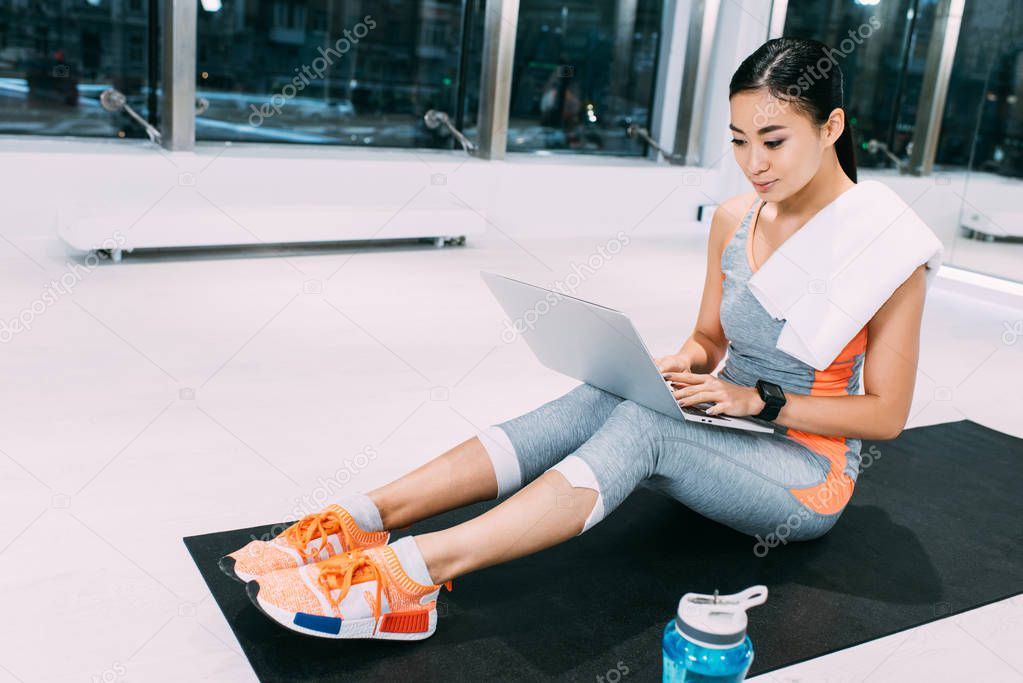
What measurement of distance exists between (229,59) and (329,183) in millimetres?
812

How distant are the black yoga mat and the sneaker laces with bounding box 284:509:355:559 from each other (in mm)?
143

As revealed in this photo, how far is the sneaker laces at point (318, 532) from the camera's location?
148 cm

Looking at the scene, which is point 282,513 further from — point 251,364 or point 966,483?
point 966,483

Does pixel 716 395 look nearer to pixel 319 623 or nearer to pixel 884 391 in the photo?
pixel 884 391

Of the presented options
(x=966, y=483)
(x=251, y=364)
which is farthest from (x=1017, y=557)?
(x=251, y=364)

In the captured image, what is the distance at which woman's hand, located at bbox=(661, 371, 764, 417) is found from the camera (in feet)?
5.30

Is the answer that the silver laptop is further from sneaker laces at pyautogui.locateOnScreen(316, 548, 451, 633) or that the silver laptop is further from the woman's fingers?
sneaker laces at pyautogui.locateOnScreen(316, 548, 451, 633)

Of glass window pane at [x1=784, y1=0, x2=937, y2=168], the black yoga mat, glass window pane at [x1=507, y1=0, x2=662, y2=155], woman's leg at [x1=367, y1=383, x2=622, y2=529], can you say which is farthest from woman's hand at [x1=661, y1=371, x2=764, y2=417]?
glass window pane at [x1=784, y1=0, x2=937, y2=168]

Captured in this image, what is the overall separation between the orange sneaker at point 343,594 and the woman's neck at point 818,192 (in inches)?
36.4

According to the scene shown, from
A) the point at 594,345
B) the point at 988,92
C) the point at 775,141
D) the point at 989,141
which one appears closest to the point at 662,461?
the point at 594,345

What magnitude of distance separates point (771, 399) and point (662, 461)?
23cm

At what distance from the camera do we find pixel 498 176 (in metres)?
5.46

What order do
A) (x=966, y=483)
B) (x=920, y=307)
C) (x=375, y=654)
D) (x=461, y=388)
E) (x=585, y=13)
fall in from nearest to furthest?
1. (x=375, y=654)
2. (x=920, y=307)
3. (x=966, y=483)
4. (x=461, y=388)
5. (x=585, y=13)

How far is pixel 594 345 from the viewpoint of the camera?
5.30 feet
